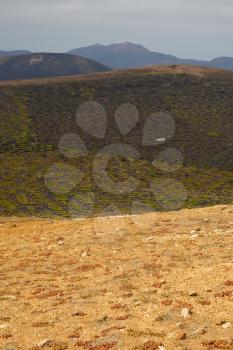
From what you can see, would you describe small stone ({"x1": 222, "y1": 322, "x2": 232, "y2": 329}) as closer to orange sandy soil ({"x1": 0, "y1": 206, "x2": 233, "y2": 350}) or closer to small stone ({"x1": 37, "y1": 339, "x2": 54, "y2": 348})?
orange sandy soil ({"x1": 0, "y1": 206, "x2": 233, "y2": 350})

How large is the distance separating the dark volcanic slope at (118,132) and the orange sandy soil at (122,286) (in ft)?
96.8

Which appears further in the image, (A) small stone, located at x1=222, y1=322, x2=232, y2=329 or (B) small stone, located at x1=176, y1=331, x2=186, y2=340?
(A) small stone, located at x1=222, y1=322, x2=232, y2=329

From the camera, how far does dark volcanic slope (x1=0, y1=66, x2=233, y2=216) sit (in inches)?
2677

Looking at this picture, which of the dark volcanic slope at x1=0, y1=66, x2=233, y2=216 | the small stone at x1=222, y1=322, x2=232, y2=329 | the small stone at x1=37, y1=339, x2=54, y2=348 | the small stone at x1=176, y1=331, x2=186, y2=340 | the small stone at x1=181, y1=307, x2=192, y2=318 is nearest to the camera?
the small stone at x1=176, y1=331, x2=186, y2=340

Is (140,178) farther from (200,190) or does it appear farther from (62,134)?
(62,134)

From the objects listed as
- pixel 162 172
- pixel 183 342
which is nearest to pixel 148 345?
pixel 183 342

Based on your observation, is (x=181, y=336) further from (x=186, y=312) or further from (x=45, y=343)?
(x=45, y=343)

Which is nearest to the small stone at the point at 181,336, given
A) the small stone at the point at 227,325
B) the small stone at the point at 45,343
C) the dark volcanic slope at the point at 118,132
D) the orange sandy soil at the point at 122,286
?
the orange sandy soil at the point at 122,286

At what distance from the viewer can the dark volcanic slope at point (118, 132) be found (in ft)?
223

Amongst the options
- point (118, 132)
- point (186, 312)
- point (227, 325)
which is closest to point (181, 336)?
point (227, 325)

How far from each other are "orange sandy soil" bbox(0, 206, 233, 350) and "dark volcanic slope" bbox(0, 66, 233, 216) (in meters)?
29.5

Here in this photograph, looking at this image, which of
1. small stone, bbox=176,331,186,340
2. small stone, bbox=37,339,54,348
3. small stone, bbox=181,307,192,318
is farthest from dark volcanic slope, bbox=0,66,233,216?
small stone, bbox=176,331,186,340

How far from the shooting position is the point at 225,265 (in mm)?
19984

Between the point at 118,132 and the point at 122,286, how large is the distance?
294ft
